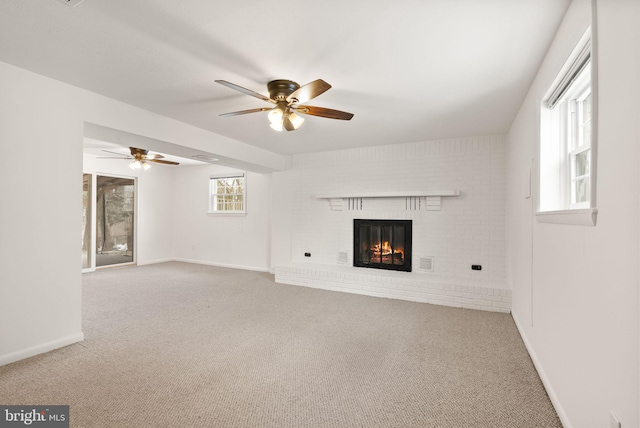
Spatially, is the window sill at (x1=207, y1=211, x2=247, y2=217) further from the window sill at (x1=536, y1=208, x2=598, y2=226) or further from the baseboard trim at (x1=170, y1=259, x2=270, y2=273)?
the window sill at (x1=536, y1=208, x2=598, y2=226)

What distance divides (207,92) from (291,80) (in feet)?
2.87

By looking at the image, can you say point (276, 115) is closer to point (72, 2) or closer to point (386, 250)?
point (72, 2)

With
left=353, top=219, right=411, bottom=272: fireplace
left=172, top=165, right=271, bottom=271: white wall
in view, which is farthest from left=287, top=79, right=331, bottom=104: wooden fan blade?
left=172, top=165, right=271, bottom=271: white wall

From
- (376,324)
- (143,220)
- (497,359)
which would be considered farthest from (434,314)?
(143,220)

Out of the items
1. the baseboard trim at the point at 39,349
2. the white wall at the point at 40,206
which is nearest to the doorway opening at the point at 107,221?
the white wall at the point at 40,206

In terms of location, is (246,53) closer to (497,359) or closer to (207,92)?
(207,92)

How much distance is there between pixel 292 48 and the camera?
2.09m

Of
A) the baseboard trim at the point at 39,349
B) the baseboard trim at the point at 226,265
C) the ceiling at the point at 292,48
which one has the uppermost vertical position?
the ceiling at the point at 292,48

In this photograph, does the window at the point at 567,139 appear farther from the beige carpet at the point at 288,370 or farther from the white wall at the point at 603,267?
the beige carpet at the point at 288,370

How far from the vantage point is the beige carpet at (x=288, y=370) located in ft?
5.87

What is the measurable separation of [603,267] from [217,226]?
278 inches

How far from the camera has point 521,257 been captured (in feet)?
10.0

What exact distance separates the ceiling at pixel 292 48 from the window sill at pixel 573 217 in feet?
3.75

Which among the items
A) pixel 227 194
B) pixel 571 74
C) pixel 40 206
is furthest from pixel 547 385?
pixel 227 194
